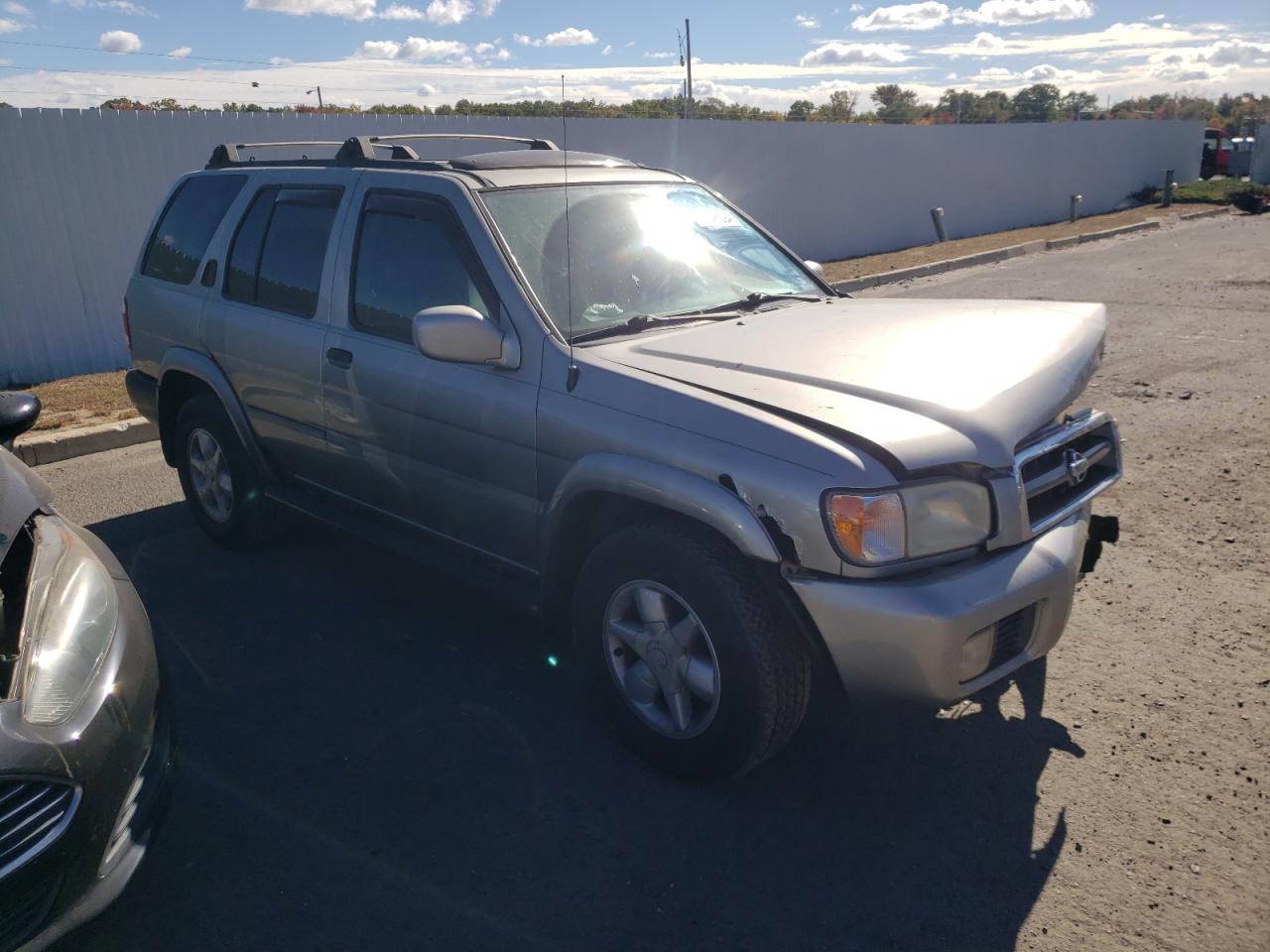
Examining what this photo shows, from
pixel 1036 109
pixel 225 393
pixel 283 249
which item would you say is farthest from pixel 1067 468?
pixel 1036 109

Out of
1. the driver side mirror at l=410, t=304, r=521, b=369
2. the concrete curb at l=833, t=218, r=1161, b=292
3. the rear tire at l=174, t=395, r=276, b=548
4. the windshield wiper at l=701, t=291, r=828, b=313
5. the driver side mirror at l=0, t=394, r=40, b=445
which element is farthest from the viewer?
the concrete curb at l=833, t=218, r=1161, b=292

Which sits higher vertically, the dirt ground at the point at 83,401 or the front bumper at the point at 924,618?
the front bumper at the point at 924,618

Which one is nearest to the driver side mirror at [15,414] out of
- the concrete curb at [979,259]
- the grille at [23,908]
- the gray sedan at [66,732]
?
the gray sedan at [66,732]

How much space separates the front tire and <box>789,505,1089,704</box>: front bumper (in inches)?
7.5

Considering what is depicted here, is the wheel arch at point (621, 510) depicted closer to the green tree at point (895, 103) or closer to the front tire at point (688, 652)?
the front tire at point (688, 652)

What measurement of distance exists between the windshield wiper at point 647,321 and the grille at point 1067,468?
1.33 m

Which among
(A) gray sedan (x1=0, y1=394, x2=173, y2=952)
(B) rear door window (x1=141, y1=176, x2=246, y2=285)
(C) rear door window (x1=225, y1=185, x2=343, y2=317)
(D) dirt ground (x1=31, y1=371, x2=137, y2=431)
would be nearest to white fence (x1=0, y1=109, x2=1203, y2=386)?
(D) dirt ground (x1=31, y1=371, x2=137, y2=431)

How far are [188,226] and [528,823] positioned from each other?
3.93 m

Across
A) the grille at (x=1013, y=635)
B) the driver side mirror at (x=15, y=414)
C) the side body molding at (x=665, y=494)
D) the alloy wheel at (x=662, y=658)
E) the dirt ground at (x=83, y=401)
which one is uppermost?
the driver side mirror at (x=15, y=414)

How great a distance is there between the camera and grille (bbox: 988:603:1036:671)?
2926 mm

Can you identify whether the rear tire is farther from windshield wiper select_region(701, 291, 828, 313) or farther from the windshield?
windshield wiper select_region(701, 291, 828, 313)

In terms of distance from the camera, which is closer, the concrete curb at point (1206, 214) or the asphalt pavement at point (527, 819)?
the asphalt pavement at point (527, 819)

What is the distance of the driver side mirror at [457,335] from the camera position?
3461 mm

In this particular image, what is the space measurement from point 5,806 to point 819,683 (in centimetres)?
226
